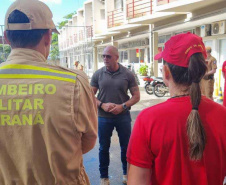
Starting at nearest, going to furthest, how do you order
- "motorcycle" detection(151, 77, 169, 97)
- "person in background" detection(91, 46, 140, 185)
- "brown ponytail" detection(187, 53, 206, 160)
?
"brown ponytail" detection(187, 53, 206, 160) → "person in background" detection(91, 46, 140, 185) → "motorcycle" detection(151, 77, 169, 97)

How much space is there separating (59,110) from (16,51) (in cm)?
43

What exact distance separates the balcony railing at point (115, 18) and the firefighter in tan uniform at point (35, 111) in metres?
16.1

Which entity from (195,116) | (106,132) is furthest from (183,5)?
(195,116)

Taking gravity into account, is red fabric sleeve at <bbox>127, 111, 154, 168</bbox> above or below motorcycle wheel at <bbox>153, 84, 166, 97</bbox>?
above

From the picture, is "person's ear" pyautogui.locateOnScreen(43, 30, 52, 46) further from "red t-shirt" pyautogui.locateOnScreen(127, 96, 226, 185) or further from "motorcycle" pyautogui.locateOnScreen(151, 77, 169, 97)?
"motorcycle" pyautogui.locateOnScreen(151, 77, 169, 97)

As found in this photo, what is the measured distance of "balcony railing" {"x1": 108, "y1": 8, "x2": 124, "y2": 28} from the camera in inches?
676

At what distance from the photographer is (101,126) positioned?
327 centimetres

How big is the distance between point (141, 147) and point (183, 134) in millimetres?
227

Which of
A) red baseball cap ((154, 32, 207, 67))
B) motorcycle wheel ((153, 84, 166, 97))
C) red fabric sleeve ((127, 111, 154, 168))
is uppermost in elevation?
red baseball cap ((154, 32, 207, 67))

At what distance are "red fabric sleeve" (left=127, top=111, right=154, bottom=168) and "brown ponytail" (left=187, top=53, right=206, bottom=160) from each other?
8.4 inches

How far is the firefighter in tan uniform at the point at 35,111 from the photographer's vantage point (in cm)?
124

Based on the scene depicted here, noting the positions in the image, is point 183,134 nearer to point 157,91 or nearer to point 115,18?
point 157,91

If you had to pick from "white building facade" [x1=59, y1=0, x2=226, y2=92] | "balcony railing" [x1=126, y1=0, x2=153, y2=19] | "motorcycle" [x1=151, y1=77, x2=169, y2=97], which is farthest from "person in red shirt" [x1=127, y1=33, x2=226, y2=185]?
"balcony railing" [x1=126, y1=0, x2=153, y2=19]

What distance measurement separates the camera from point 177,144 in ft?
3.96
